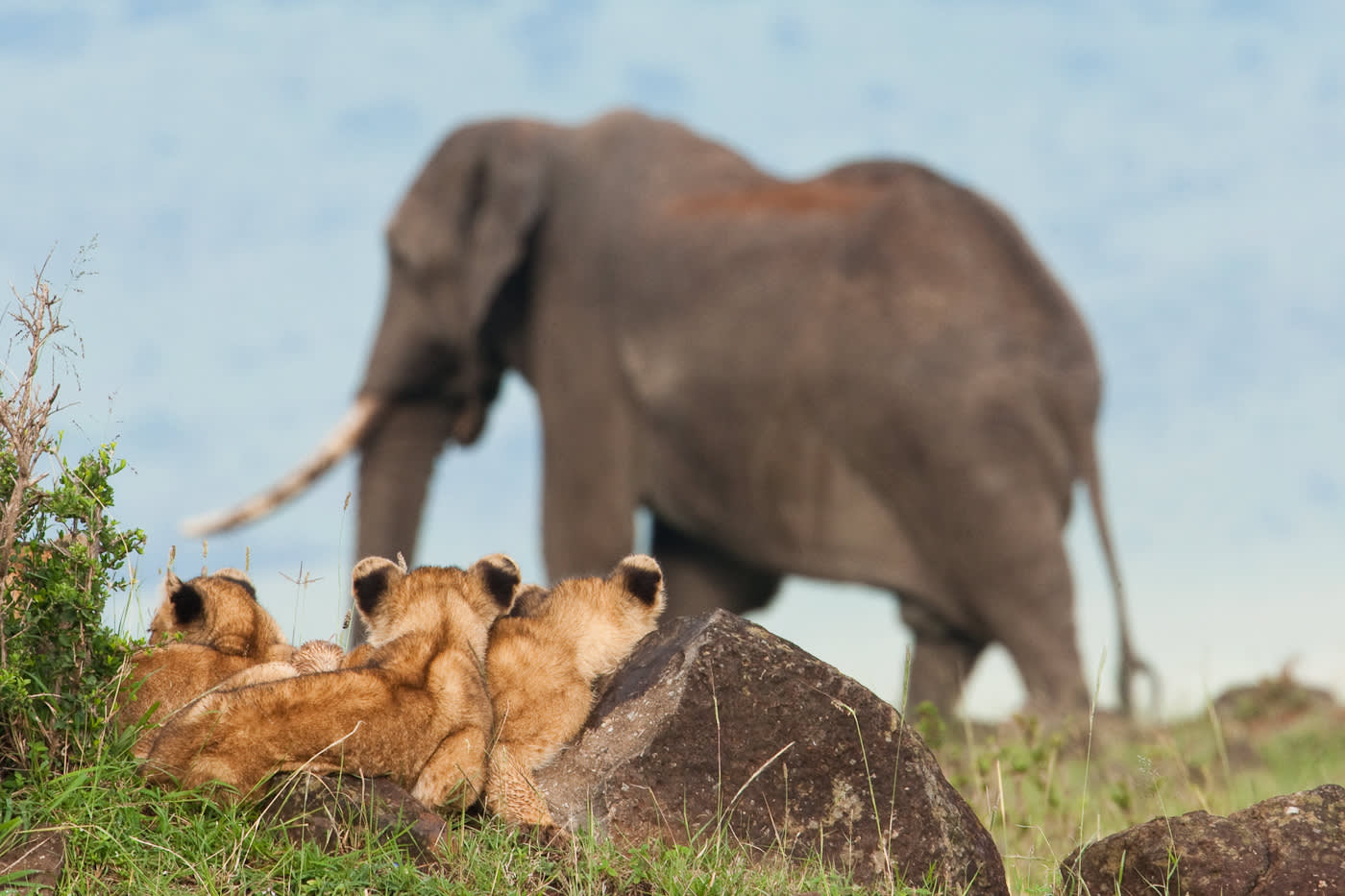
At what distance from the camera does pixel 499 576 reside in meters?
4.83

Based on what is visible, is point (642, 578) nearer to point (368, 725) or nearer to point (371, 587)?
point (371, 587)

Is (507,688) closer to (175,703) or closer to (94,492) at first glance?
(175,703)

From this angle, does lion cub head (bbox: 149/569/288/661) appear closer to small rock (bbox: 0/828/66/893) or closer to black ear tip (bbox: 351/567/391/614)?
black ear tip (bbox: 351/567/391/614)

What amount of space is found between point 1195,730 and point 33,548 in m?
9.04

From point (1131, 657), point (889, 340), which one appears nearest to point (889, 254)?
point (889, 340)

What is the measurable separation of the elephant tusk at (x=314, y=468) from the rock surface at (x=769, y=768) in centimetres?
1112

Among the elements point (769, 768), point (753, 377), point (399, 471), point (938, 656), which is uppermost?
point (753, 377)

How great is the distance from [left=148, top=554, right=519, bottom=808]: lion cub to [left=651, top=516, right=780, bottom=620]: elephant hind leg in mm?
9781

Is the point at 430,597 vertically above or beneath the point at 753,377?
beneath

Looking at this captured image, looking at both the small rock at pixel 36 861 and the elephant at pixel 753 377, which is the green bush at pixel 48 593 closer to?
the small rock at pixel 36 861

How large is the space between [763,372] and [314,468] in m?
4.92

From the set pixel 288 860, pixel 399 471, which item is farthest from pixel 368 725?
pixel 399 471

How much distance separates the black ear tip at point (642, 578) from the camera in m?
5.00

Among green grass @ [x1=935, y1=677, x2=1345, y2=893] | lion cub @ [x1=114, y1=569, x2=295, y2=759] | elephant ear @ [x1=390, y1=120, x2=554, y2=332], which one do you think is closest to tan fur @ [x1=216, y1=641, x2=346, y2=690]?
lion cub @ [x1=114, y1=569, x2=295, y2=759]
